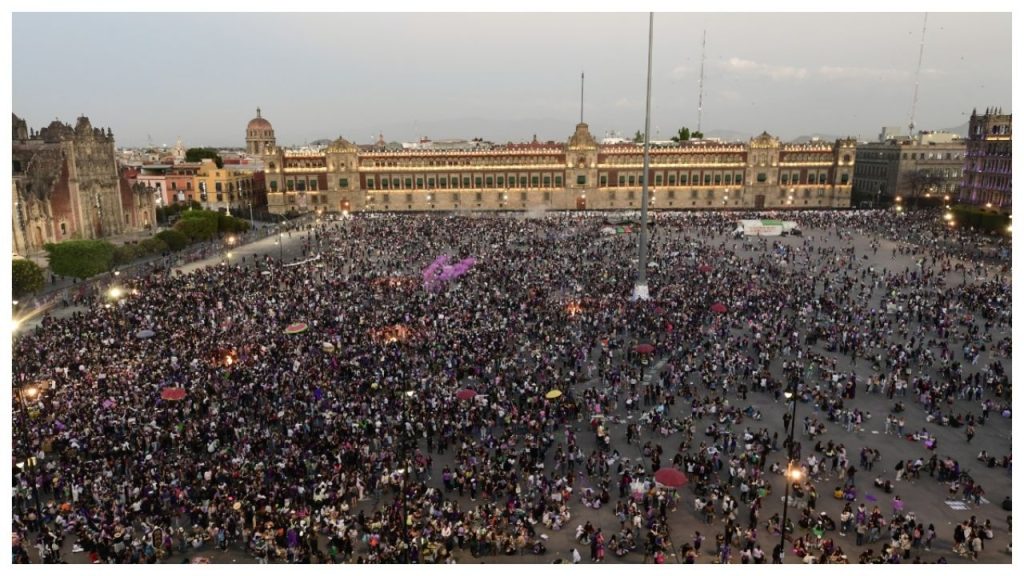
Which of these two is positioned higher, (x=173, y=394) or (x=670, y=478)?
(x=173, y=394)

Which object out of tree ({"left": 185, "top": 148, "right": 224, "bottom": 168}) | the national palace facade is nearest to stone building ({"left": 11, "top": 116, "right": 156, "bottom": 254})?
the national palace facade

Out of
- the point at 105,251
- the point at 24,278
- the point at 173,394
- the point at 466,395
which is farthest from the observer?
the point at 105,251

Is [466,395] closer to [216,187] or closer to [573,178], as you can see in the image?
[573,178]

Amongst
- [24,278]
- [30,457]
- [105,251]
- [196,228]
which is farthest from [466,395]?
[196,228]

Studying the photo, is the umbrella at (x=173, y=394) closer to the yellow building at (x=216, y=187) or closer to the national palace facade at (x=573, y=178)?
the yellow building at (x=216, y=187)

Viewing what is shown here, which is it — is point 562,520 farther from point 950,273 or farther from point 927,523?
point 950,273

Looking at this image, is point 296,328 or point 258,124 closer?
point 296,328

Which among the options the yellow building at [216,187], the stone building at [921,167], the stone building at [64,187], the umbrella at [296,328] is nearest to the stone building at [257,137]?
the yellow building at [216,187]
